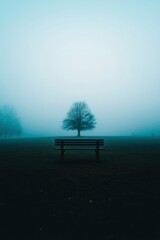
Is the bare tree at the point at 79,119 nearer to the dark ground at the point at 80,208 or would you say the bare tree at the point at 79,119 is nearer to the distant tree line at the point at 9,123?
the distant tree line at the point at 9,123

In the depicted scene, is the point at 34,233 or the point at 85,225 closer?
the point at 34,233

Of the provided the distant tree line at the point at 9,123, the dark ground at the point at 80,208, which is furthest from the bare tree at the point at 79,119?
the dark ground at the point at 80,208

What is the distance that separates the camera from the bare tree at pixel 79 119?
79.8m

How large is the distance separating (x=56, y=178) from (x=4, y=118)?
96340 millimetres

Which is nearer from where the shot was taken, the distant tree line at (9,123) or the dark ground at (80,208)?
the dark ground at (80,208)

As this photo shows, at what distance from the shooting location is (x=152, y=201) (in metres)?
6.98

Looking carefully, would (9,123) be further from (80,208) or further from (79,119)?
(80,208)

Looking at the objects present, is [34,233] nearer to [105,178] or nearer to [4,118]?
[105,178]

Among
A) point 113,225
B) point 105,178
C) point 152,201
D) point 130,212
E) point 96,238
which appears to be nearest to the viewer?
point 96,238

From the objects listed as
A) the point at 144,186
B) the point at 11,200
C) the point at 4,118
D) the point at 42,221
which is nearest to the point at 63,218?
the point at 42,221

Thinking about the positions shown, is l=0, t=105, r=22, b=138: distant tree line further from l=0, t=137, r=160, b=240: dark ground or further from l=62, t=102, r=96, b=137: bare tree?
l=0, t=137, r=160, b=240: dark ground

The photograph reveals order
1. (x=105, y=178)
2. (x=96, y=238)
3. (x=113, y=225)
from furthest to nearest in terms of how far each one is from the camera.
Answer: (x=105, y=178)
(x=113, y=225)
(x=96, y=238)

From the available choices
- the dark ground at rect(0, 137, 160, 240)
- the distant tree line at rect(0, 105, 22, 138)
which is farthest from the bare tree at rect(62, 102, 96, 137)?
the dark ground at rect(0, 137, 160, 240)

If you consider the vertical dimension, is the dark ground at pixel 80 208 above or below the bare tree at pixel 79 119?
below
